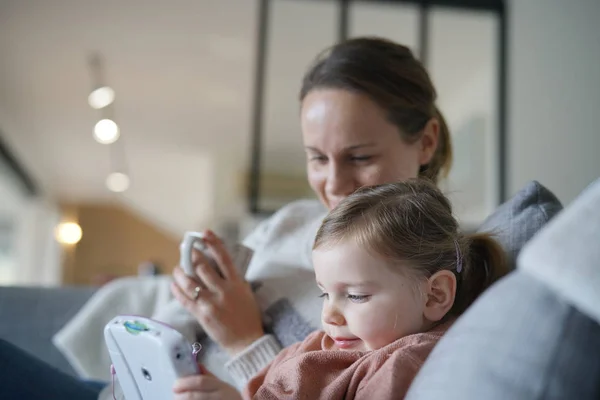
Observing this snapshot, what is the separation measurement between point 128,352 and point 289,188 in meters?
4.73

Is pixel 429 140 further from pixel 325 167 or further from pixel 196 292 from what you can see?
pixel 196 292

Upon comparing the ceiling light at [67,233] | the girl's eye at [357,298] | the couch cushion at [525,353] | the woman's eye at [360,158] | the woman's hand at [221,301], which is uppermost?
the couch cushion at [525,353]

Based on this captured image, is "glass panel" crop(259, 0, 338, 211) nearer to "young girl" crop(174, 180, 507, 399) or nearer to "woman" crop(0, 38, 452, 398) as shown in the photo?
"woman" crop(0, 38, 452, 398)

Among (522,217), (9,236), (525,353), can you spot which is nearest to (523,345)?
(525,353)

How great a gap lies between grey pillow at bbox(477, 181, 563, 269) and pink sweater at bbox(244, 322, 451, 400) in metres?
0.23

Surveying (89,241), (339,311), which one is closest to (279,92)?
(339,311)

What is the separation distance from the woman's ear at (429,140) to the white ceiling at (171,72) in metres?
3.06

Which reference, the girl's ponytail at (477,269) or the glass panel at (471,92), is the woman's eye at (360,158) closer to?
the girl's ponytail at (477,269)

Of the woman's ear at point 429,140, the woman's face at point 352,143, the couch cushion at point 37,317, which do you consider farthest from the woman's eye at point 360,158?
the couch cushion at point 37,317

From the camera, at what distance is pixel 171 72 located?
17.0 feet

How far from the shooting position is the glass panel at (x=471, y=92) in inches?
160

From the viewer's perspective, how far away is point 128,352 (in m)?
0.74

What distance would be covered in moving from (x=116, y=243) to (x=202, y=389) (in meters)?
11.9

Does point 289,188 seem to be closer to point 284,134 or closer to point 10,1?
point 284,134
